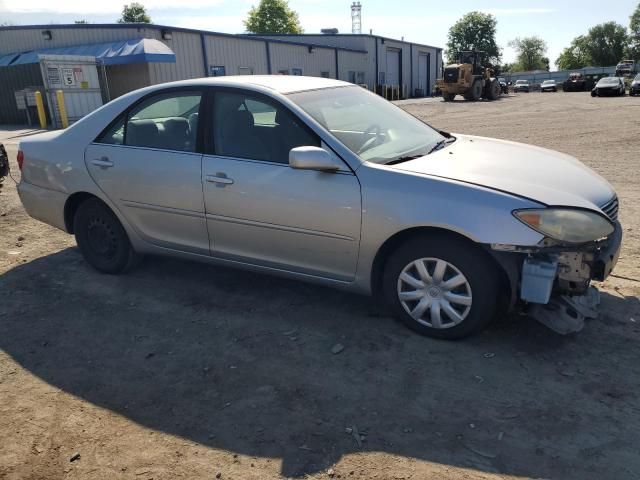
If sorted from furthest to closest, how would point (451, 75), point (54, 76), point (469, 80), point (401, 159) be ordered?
point (469, 80) → point (451, 75) → point (54, 76) → point (401, 159)

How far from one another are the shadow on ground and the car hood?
0.89m

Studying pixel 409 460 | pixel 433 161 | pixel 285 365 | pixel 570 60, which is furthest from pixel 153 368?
pixel 570 60

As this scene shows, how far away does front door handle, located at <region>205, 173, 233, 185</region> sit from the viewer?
12.2ft

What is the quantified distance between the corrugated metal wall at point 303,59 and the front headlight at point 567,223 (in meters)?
30.2

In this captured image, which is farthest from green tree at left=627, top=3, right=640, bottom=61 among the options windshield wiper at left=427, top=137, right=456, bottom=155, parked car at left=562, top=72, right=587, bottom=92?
windshield wiper at left=427, top=137, right=456, bottom=155

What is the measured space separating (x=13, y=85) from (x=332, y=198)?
77.4ft

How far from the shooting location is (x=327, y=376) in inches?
121

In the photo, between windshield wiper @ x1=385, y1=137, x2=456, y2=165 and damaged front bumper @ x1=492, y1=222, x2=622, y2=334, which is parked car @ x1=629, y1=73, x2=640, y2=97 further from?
damaged front bumper @ x1=492, y1=222, x2=622, y2=334

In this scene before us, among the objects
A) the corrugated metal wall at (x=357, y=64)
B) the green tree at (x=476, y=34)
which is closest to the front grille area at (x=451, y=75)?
the corrugated metal wall at (x=357, y=64)

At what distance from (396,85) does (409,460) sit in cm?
4825

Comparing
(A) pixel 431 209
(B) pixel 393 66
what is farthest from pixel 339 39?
(A) pixel 431 209

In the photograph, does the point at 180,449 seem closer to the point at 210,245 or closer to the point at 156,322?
the point at 156,322

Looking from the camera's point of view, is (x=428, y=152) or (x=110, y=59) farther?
(x=110, y=59)

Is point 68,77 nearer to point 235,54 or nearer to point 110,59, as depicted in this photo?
point 110,59
